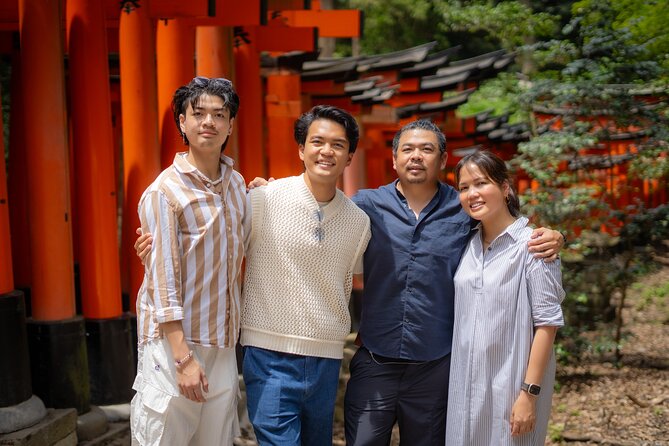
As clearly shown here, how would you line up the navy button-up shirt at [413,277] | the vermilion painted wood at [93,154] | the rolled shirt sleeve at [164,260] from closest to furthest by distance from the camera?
the rolled shirt sleeve at [164,260] → the navy button-up shirt at [413,277] → the vermilion painted wood at [93,154]

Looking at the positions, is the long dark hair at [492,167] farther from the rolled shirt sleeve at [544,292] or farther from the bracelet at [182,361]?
the bracelet at [182,361]

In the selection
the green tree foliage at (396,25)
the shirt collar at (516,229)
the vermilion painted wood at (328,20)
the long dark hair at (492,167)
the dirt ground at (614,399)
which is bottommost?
the dirt ground at (614,399)

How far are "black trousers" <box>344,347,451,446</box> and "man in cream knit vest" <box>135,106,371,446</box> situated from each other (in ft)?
0.60

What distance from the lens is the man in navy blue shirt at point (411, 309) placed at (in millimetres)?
3230

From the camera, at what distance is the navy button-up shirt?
323 centimetres

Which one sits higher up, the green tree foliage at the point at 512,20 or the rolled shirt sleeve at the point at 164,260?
the green tree foliage at the point at 512,20

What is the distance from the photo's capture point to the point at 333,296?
309 centimetres

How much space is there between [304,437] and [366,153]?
10527 mm

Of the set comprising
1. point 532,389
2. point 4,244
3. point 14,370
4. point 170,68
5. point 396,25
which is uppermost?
point 396,25

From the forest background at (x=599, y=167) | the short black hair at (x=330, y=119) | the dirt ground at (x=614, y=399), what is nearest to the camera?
the short black hair at (x=330, y=119)

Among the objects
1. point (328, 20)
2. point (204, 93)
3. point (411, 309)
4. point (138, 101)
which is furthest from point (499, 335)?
point (328, 20)

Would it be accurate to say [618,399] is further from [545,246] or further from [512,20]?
[545,246]

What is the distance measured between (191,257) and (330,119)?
2.53 feet

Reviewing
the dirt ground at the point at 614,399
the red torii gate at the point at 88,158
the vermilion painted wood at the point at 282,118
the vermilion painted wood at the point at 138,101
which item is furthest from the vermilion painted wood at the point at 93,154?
the vermilion painted wood at the point at 282,118
